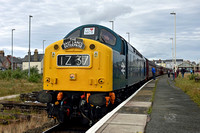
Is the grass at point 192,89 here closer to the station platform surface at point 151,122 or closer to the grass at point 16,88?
the station platform surface at point 151,122

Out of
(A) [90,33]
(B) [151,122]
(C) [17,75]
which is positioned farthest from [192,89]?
(C) [17,75]

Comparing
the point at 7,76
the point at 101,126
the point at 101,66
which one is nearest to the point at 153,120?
the point at 101,126

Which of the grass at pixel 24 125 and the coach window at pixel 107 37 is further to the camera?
the coach window at pixel 107 37

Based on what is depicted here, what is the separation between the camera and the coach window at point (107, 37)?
7907 millimetres

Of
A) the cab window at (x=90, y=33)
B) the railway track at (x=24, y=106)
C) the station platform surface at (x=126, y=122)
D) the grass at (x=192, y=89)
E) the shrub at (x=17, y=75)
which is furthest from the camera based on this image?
the shrub at (x=17, y=75)

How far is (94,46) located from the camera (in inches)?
272

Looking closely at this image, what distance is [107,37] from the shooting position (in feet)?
26.7

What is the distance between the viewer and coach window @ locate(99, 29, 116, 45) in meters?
7.91

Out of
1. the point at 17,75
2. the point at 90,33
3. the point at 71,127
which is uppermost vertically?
the point at 90,33

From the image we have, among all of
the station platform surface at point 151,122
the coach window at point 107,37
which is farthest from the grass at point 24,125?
the coach window at point 107,37

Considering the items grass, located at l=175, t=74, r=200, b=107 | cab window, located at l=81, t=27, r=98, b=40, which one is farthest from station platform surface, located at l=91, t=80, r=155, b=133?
grass, located at l=175, t=74, r=200, b=107

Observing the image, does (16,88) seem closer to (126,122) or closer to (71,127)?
(71,127)

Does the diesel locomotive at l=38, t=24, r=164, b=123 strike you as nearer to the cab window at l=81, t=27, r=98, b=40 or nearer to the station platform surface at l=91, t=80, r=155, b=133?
the station platform surface at l=91, t=80, r=155, b=133

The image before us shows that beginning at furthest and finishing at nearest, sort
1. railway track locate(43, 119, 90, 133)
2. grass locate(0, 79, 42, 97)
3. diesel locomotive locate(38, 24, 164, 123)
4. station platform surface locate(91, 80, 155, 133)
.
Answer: grass locate(0, 79, 42, 97) → railway track locate(43, 119, 90, 133) → diesel locomotive locate(38, 24, 164, 123) → station platform surface locate(91, 80, 155, 133)
